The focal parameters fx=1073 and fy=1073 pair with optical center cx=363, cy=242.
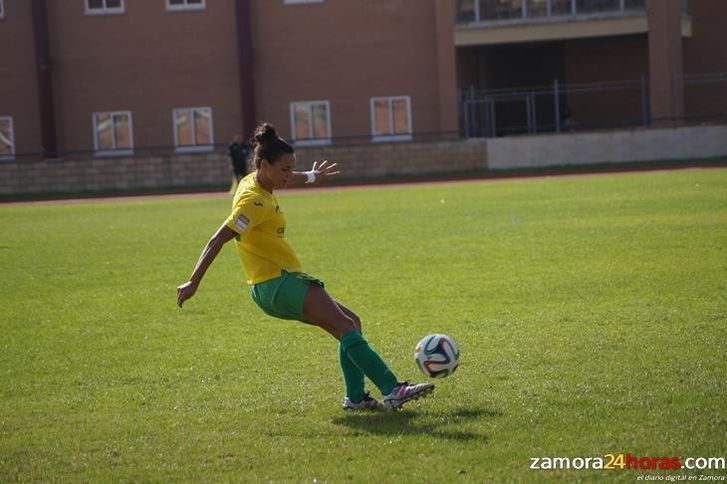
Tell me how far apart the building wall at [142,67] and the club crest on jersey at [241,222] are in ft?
115

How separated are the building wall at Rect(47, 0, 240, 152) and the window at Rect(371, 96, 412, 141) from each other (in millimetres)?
5408

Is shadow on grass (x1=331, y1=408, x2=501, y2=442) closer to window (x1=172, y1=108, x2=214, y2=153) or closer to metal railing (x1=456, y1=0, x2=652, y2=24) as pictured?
metal railing (x1=456, y1=0, x2=652, y2=24)

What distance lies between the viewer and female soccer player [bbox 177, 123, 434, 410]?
705cm

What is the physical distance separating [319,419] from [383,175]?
32.0 metres

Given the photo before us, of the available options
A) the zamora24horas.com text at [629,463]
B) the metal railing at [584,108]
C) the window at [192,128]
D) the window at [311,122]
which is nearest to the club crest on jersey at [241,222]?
the zamora24horas.com text at [629,463]

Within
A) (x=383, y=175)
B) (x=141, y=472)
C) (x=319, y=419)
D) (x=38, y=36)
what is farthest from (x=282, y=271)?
(x=38, y=36)

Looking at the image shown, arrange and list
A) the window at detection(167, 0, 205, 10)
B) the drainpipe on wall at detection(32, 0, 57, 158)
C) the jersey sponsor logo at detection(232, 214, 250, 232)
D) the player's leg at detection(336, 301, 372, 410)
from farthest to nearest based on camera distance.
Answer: the window at detection(167, 0, 205, 10) → the drainpipe on wall at detection(32, 0, 57, 158) → the player's leg at detection(336, 301, 372, 410) → the jersey sponsor logo at detection(232, 214, 250, 232)

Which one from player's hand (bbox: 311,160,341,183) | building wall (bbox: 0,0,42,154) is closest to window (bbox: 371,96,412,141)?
building wall (bbox: 0,0,42,154)

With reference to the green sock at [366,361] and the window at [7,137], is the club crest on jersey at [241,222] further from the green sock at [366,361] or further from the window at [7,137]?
the window at [7,137]

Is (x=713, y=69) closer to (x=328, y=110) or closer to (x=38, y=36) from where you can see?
(x=328, y=110)

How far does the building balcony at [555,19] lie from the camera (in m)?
37.8

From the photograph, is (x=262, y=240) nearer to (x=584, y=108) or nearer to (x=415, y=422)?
(x=415, y=422)

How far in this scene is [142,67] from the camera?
1642 inches

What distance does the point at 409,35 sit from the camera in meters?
40.5
